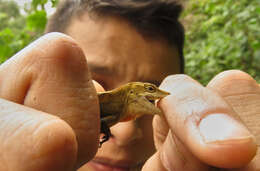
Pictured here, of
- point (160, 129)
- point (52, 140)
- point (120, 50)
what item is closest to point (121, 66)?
point (120, 50)

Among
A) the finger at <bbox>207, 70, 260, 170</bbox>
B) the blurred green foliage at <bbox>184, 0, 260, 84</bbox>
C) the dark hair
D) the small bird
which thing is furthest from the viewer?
the blurred green foliage at <bbox>184, 0, 260, 84</bbox>

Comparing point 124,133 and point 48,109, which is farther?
point 124,133

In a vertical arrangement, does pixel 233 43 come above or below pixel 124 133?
above

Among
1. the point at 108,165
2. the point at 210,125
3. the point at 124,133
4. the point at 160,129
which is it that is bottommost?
the point at 108,165

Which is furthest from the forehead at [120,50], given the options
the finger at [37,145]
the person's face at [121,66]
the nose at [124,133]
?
the finger at [37,145]

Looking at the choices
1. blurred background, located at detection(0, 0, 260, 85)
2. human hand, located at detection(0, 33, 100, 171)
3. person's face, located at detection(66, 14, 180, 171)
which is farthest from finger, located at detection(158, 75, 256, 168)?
blurred background, located at detection(0, 0, 260, 85)

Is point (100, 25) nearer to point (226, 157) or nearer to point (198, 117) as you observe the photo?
point (198, 117)

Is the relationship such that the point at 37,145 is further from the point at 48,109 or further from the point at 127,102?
the point at 127,102

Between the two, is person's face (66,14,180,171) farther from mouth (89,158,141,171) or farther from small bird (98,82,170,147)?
small bird (98,82,170,147)
